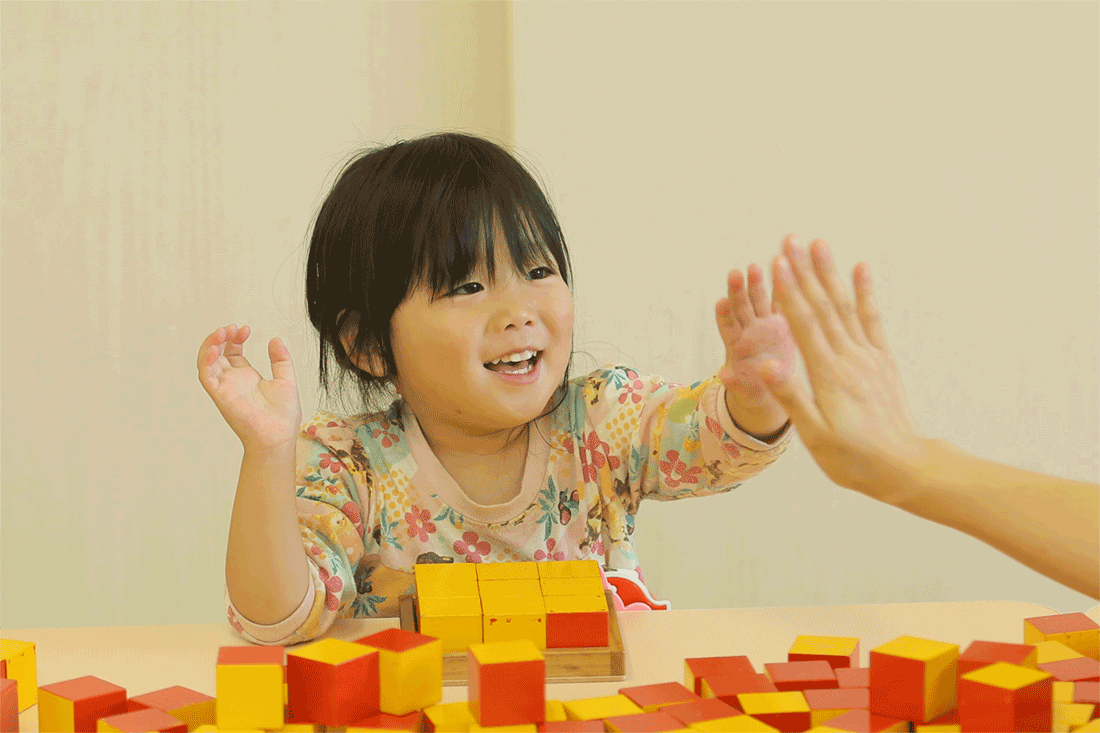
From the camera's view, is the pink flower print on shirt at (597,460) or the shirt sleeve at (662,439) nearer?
the shirt sleeve at (662,439)

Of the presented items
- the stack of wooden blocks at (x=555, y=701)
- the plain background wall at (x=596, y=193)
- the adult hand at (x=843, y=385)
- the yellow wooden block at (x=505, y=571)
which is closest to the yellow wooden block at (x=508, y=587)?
the yellow wooden block at (x=505, y=571)

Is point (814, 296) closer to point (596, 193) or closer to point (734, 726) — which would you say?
point (734, 726)

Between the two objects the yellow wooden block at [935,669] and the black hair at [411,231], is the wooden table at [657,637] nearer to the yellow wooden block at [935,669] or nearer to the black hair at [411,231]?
the yellow wooden block at [935,669]

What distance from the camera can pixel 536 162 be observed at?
183 cm

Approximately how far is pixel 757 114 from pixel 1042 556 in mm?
A: 1366

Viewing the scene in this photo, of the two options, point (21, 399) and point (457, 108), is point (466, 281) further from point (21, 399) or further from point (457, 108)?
point (21, 399)

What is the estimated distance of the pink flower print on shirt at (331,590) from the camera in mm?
867

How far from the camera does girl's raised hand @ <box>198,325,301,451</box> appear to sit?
838mm

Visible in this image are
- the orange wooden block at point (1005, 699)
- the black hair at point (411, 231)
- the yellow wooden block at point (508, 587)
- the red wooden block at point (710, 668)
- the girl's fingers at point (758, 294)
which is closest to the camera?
the orange wooden block at point (1005, 699)

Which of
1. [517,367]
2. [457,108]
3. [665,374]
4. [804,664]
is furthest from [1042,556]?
[457,108]

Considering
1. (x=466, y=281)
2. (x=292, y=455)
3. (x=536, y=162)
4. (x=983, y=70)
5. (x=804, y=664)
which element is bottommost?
(x=804, y=664)

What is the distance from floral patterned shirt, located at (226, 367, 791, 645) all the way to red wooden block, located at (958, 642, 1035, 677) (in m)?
0.34

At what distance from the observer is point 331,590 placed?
870 millimetres

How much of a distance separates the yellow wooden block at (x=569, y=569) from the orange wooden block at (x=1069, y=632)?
0.31 m
